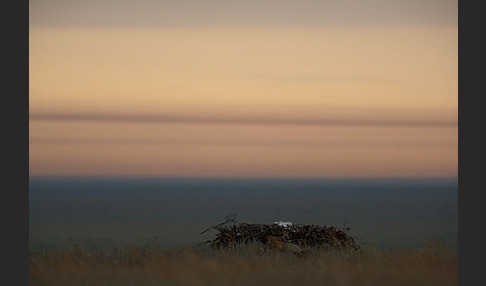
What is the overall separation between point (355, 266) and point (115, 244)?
4.57 metres

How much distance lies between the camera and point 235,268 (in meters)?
15.5

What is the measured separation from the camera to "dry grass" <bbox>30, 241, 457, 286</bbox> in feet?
49.3

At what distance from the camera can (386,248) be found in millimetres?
18312

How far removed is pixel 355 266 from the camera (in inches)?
624

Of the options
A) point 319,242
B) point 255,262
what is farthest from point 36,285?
Result: point 319,242

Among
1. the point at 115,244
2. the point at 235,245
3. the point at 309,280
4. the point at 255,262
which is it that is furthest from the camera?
the point at 235,245

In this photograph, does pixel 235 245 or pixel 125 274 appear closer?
pixel 125 274

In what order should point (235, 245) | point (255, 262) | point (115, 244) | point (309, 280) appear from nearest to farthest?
point (309, 280) < point (255, 262) < point (115, 244) < point (235, 245)

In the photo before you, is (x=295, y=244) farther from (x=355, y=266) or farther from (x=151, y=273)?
(x=151, y=273)

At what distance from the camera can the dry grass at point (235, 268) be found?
1504 cm

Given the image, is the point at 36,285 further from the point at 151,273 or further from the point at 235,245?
the point at 235,245

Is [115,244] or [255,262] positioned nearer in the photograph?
[255,262]

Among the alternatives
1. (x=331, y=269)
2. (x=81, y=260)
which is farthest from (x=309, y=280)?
(x=81, y=260)

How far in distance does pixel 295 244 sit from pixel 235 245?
49.2 inches
